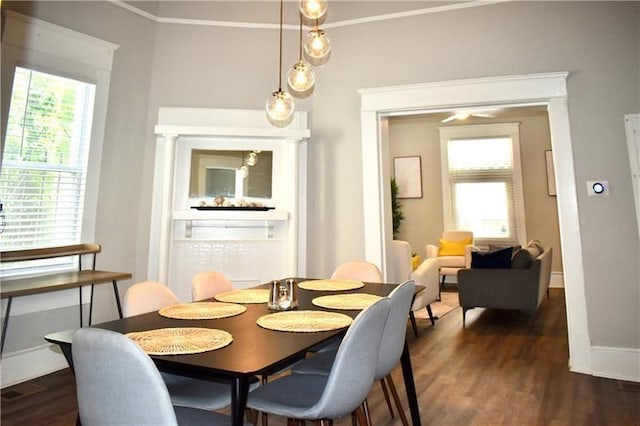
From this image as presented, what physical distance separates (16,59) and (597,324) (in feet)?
16.4

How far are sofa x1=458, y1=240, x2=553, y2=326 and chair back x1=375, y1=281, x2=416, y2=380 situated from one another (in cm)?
286

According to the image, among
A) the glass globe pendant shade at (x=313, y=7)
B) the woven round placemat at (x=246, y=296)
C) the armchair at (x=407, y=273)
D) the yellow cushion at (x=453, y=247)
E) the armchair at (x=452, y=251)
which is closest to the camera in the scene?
the woven round placemat at (x=246, y=296)

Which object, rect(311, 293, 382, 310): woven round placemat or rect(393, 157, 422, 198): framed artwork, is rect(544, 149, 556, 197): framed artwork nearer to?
Result: rect(393, 157, 422, 198): framed artwork

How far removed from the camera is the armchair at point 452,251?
20.4ft

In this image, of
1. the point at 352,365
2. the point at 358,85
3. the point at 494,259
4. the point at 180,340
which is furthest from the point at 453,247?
the point at 180,340

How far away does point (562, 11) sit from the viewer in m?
3.06

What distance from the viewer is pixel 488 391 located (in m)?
2.45

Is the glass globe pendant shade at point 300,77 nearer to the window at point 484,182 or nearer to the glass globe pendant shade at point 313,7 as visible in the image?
the glass globe pendant shade at point 313,7

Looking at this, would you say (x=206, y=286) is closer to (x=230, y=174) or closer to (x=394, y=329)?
(x=394, y=329)

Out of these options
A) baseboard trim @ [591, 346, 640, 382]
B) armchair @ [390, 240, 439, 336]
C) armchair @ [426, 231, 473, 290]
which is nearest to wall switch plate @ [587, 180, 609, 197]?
baseboard trim @ [591, 346, 640, 382]

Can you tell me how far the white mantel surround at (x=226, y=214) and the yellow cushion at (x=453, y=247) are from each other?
3.91 m

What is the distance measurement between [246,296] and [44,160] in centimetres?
227

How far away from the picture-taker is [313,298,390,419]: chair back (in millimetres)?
1193

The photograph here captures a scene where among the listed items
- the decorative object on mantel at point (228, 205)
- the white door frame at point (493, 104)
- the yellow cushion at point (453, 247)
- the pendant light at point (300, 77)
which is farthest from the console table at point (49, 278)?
the yellow cushion at point (453, 247)
